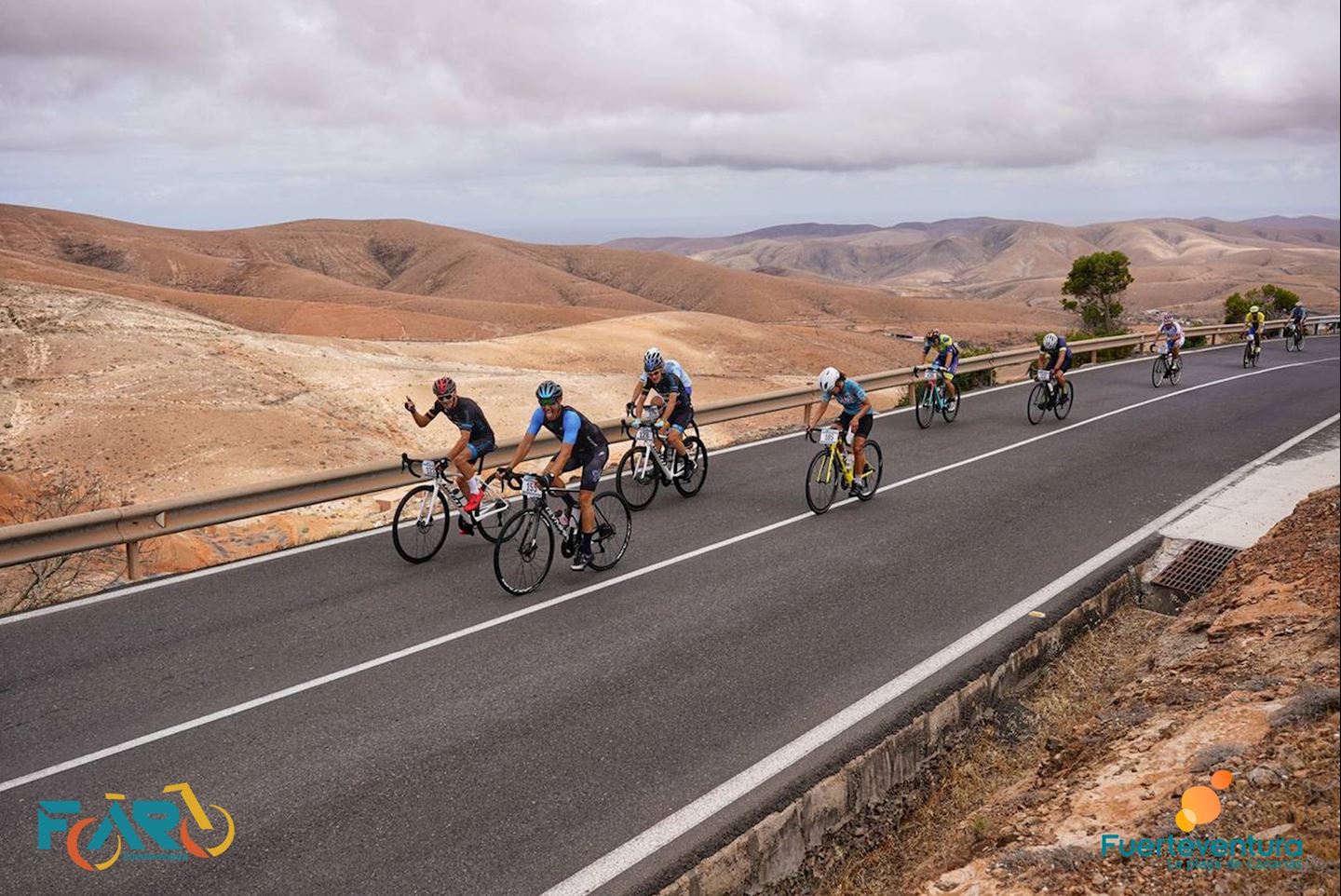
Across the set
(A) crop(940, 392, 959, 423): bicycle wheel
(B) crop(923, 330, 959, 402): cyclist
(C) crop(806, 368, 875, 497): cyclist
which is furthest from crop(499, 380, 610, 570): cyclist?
(A) crop(940, 392, 959, 423): bicycle wheel

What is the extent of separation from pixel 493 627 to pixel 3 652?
3.95 metres

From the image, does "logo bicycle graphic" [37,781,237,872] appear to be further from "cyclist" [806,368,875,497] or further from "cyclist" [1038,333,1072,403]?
"cyclist" [1038,333,1072,403]

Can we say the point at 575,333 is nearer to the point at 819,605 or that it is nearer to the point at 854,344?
the point at 854,344

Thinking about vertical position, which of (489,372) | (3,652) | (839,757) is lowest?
(839,757)

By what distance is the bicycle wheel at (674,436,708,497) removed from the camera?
40.8ft

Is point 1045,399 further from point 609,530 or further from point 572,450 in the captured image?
point 572,450

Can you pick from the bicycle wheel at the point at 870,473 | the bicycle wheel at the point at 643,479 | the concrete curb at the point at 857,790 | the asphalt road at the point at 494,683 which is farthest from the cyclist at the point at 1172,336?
the concrete curb at the point at 857,790

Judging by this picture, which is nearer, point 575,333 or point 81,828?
point 81,828

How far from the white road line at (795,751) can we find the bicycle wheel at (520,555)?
3.62 metres

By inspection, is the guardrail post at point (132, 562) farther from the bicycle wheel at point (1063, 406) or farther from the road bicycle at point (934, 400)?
the bicycle wheel at point (1063, 406)

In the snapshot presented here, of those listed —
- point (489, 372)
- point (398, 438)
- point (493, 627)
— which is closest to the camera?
point (493, 627)

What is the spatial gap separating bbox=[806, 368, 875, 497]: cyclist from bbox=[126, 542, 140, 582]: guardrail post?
25.1ft

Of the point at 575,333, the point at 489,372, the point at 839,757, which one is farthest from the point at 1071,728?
the point at 575,333

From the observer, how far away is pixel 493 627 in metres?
7.91
